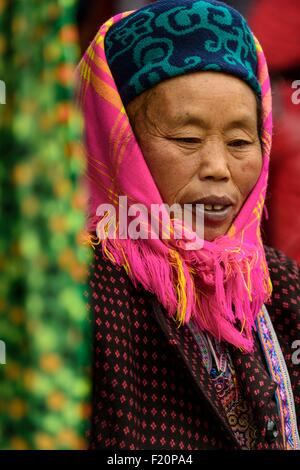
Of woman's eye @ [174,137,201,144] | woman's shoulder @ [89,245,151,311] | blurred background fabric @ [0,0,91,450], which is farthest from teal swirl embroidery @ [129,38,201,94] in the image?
blurred background fabric @ [0,0,91,450]

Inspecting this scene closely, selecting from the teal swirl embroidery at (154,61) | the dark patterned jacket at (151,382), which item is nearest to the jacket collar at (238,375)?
the dark patterned jacket at (151,382)

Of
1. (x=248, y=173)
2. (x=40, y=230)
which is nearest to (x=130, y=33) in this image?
(x=248, y=173)

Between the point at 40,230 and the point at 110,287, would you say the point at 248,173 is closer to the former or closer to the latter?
the point at 110,287

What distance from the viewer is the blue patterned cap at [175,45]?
189cm

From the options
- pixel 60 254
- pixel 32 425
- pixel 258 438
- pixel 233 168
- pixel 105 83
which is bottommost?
pixel 258 438

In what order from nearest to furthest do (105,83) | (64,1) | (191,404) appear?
(64,1), (191,404), (105,83)

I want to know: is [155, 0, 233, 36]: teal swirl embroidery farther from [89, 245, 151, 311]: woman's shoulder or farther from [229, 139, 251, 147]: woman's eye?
[89, 245, 151, 311]: woman's shoulder

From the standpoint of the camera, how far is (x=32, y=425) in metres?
0.83

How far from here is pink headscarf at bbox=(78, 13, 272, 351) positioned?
1866 mm

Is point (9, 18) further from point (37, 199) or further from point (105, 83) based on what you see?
point (105, 83)

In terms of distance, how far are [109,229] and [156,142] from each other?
24 centimetres

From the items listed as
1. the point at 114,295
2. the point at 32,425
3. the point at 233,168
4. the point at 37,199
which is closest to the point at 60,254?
the point at 37,199

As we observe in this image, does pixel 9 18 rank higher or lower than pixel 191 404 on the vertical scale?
higher

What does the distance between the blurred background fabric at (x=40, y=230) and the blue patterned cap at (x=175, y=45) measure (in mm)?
1070
